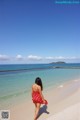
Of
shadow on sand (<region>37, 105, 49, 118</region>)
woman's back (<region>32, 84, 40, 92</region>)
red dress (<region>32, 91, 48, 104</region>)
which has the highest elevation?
woman's back (<region>32, 84, 40, 92</region>)

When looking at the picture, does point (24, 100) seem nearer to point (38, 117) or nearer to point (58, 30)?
point (38, 117)

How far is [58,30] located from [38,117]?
2.70 feet

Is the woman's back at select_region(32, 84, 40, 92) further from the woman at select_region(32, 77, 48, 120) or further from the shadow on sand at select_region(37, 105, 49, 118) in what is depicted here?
the shadow on sand at select_region(37, 105, 49, 118)

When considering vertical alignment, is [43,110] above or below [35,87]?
below

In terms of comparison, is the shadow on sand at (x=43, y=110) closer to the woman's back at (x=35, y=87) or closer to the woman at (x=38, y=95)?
the woman at (x=38, y=95)

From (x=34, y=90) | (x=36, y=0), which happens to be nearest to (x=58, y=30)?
(x=36, y=0)

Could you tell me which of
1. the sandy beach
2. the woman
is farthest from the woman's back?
the sandy beach

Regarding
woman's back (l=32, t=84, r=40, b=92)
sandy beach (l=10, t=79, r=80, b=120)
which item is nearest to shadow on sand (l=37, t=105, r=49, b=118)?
sandy beach (l=10, t=79, r=80, b=120)

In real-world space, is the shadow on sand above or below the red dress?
below

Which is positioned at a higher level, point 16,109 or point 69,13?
point 69,13

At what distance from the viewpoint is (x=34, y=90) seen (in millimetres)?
2658

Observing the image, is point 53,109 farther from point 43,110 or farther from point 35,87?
point 35,87

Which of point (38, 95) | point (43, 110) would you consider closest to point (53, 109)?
point (43, 110)

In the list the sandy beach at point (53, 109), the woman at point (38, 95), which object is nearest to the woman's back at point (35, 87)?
the woman at point (38, 95)
